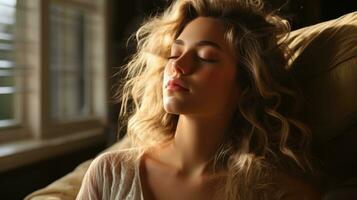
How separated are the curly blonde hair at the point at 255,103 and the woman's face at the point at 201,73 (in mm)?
30

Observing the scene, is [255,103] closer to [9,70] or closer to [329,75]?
[329,75]

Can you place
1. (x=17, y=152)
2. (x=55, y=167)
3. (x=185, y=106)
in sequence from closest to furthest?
1. (x=185, y=106)
2. (x=17, y=152)
3. (x=55, y=167)

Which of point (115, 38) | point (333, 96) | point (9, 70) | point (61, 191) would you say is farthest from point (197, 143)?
point (115, 38)

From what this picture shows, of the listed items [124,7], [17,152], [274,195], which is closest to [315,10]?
[274,195]

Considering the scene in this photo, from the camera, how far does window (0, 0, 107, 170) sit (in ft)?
7.09

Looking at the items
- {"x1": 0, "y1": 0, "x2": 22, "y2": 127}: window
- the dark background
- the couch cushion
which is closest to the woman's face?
the couch cushion

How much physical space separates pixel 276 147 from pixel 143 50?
1.51ft

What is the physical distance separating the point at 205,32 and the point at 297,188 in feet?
1.37

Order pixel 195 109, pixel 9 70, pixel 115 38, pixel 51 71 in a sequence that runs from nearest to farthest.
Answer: pixel 195 109 < pixel 9 70 < pixel 51 71 < pixel 115 38

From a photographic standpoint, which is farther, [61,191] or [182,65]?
[61,191]

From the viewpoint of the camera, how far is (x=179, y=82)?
95 centimetres

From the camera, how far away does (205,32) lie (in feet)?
3.31

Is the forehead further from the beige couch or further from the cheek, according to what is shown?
the beige couch

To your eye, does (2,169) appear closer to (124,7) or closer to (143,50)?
(143,50)
